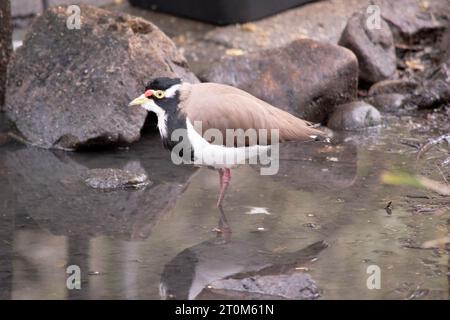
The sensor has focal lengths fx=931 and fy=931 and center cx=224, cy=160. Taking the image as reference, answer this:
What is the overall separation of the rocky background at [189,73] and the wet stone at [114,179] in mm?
738

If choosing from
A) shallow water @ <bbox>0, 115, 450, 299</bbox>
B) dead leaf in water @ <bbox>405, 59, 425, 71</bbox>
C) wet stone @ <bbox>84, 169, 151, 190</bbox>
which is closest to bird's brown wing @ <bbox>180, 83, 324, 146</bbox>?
shallow water @ <bbox>0, 115, 450, 299</bbox>

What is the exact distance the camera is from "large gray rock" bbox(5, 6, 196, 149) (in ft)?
23.2

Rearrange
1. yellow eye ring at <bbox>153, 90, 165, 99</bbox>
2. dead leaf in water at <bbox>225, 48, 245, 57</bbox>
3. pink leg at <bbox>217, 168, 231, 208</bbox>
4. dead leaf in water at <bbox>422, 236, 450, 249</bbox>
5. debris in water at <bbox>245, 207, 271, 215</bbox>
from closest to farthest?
dead leaf in water at <bbox>422, 236, 450, 249</bbox> → yellow eye ring at <bbox>153, 90, 165, 99</bbox> → debris in water at <bbox>245, 207, 271, 215</bbox> → pink leg at <bbox>217, 168, 231, 208</bbox> → dead leaf in water at <bbox>225, 48, 245, 57</bbox>

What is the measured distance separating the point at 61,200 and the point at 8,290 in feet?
4.62

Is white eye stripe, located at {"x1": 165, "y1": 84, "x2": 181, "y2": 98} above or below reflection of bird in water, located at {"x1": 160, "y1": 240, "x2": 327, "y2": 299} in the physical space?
above

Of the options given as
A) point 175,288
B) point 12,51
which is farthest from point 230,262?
point 12,51

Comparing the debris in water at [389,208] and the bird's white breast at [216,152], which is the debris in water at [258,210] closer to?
the bird's white breast at [216,152]

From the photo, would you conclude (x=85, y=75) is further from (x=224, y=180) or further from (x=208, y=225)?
(x=208, y=225)

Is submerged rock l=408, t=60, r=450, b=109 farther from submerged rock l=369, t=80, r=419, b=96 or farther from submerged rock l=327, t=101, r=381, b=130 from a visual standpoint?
submerged rock l=327, t=101, r=381, b=130

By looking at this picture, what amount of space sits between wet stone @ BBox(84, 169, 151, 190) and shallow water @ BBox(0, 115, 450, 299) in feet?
0.25

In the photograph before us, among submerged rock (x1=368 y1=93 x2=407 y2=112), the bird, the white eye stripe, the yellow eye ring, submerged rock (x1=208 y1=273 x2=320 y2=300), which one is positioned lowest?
submerged rock (x1=368 y1=93 x2=407 y2=112)

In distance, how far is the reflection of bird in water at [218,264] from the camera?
15.6 ft

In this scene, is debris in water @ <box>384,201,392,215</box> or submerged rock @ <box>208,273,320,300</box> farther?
debris in water @ <box>384,201,392,215</box>

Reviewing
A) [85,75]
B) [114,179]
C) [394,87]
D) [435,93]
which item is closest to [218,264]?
[114,179]
